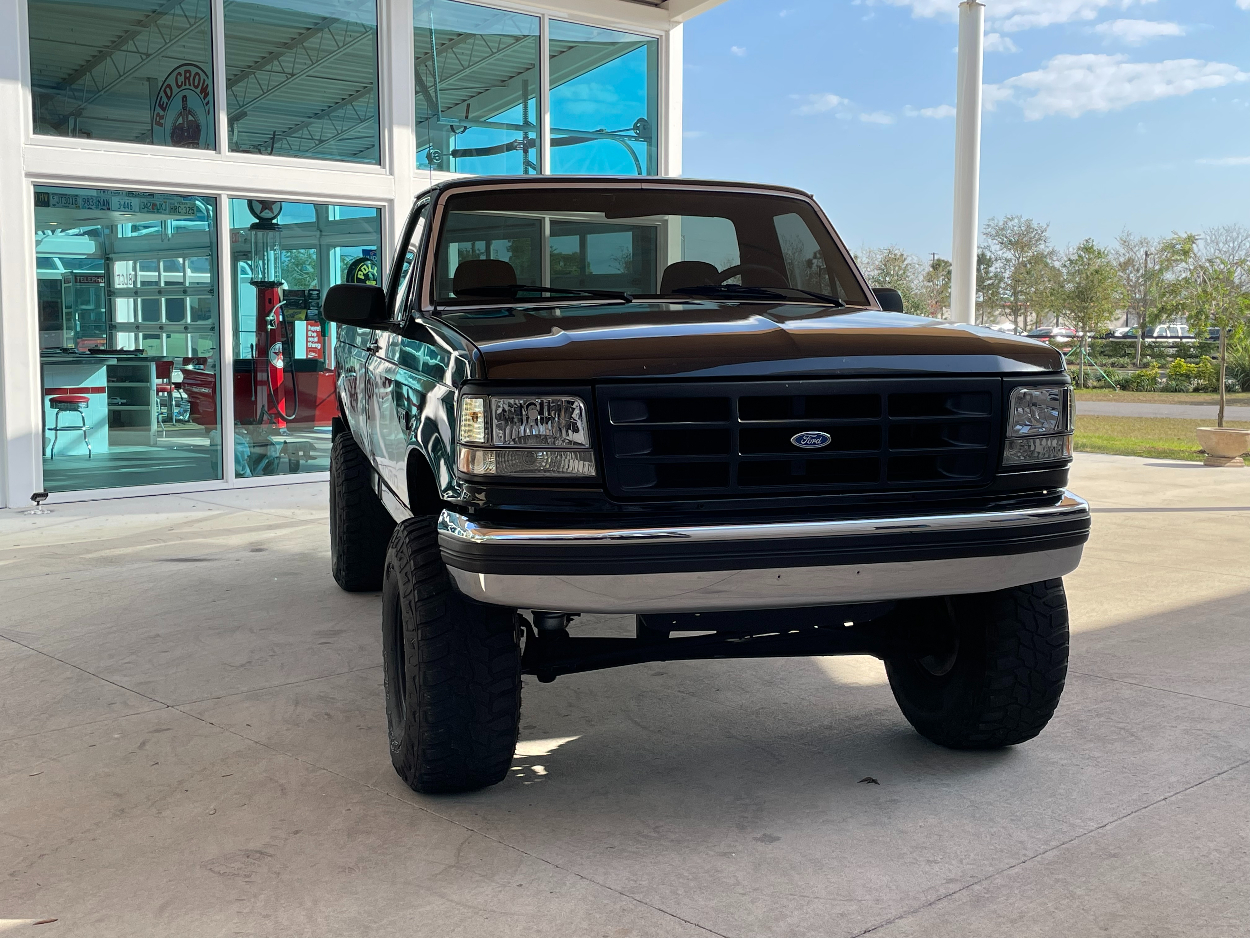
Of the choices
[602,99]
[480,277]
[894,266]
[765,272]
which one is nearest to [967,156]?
Answer: [602,99]

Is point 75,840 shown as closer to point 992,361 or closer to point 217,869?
point 217,869

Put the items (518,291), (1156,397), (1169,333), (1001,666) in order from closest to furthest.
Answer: (1001,666), (518,291), (1156,397), (1169,333)

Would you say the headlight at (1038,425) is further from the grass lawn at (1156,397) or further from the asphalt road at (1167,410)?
the grass lawn at (1156,397)

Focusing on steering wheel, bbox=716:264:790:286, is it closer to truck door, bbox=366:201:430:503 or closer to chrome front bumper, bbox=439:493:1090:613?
truck door, bbox=366:201:430:503

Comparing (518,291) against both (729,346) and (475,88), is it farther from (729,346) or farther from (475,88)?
(475,88)

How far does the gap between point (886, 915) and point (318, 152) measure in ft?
32.2

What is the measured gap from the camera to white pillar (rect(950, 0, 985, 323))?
1011 cm

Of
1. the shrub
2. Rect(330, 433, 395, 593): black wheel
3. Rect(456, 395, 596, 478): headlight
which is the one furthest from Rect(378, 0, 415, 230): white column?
the shrub

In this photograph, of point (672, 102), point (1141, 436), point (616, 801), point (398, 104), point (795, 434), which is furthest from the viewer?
point (1141, 436)

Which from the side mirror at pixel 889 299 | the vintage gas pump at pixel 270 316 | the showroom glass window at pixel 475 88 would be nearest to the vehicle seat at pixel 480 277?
the side mirror at pixel 889 299

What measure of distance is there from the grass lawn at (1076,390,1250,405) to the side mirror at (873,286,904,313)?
2291 cm

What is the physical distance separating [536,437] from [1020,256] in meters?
51.6

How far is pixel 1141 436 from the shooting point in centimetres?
1686

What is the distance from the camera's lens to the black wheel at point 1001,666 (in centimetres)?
352
